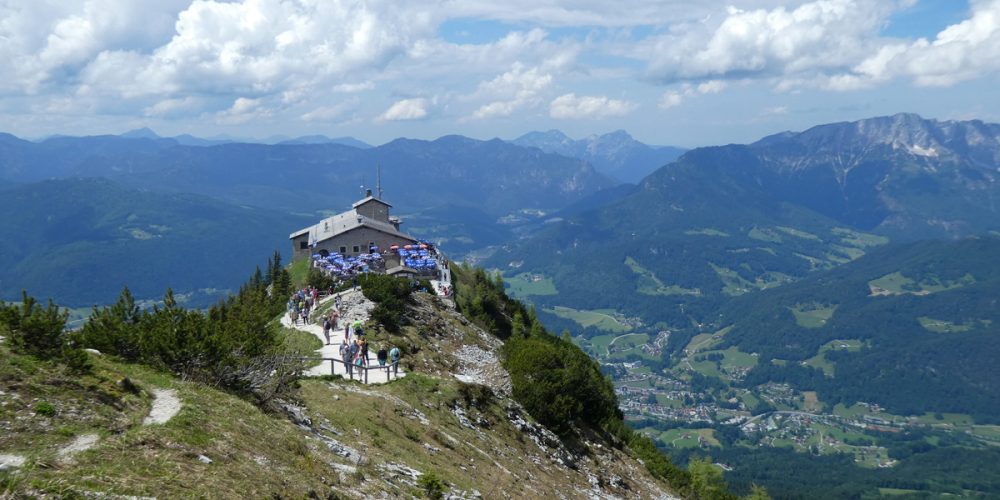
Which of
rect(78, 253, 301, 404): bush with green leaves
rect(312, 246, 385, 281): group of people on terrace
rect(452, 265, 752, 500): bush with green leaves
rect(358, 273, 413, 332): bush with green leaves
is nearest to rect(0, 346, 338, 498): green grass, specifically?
rect(78, 253, 301, 404): bush with green leaves

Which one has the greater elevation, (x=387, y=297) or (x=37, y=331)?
(x=37, y=331)

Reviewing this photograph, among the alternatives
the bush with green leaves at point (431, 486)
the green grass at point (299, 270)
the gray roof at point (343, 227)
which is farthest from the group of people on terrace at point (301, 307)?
the gray roof at point (343, 227)

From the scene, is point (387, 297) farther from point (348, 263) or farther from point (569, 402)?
point (348, 263)

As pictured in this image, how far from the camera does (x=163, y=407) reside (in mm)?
15977

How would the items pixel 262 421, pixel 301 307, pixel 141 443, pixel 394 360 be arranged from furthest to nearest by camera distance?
pixel 301 307, pixel 394 360, pixel 262 421, pixel 141 443

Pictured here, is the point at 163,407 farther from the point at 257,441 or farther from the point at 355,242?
the point at 355,242

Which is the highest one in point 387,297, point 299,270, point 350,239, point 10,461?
point 10,461

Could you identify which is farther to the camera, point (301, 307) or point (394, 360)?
point (301, 307)

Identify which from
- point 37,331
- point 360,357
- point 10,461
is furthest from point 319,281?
point 10,461

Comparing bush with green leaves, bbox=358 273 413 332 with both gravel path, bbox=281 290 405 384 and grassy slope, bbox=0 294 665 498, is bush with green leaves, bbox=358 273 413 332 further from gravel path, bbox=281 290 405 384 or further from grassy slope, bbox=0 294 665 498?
grassy slope, bbox=0 294 665 498

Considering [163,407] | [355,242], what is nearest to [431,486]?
[163,407]

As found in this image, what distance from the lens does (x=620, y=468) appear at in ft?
115

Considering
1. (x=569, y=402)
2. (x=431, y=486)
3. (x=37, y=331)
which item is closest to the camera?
(x=37, y=331)

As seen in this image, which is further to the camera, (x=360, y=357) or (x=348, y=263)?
(x=348, y=263)
